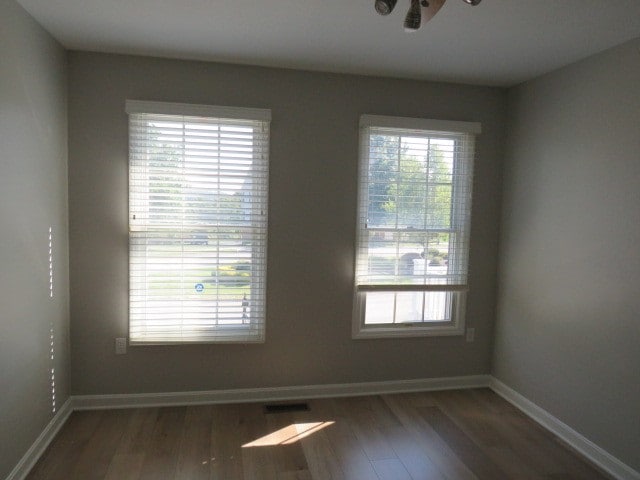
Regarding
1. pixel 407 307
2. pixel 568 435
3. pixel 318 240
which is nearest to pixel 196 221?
pixel 318 240

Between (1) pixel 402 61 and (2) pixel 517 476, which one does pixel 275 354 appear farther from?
(1) pixel 402 61

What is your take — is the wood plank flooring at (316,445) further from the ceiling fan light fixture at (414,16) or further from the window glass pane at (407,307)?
the ceiling fan light fixture at (414,16)

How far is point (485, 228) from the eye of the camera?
141 inches

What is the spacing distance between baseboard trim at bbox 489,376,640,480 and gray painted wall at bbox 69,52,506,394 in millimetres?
328

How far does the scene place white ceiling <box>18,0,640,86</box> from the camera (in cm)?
220

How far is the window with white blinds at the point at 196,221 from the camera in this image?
301 centimetres

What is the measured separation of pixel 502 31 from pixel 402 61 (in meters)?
0.71

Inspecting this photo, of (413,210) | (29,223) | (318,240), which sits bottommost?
(318,240)

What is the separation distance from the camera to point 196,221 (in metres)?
3.09

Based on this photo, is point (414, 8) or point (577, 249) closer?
point (414, 8)

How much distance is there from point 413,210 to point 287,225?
101cm

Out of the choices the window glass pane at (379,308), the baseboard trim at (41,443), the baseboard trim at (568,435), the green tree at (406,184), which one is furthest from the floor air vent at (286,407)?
the baseboard trim at (568,435)

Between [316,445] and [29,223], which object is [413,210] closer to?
[316,445]

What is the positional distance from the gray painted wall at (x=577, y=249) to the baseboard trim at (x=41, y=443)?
3.31 m
